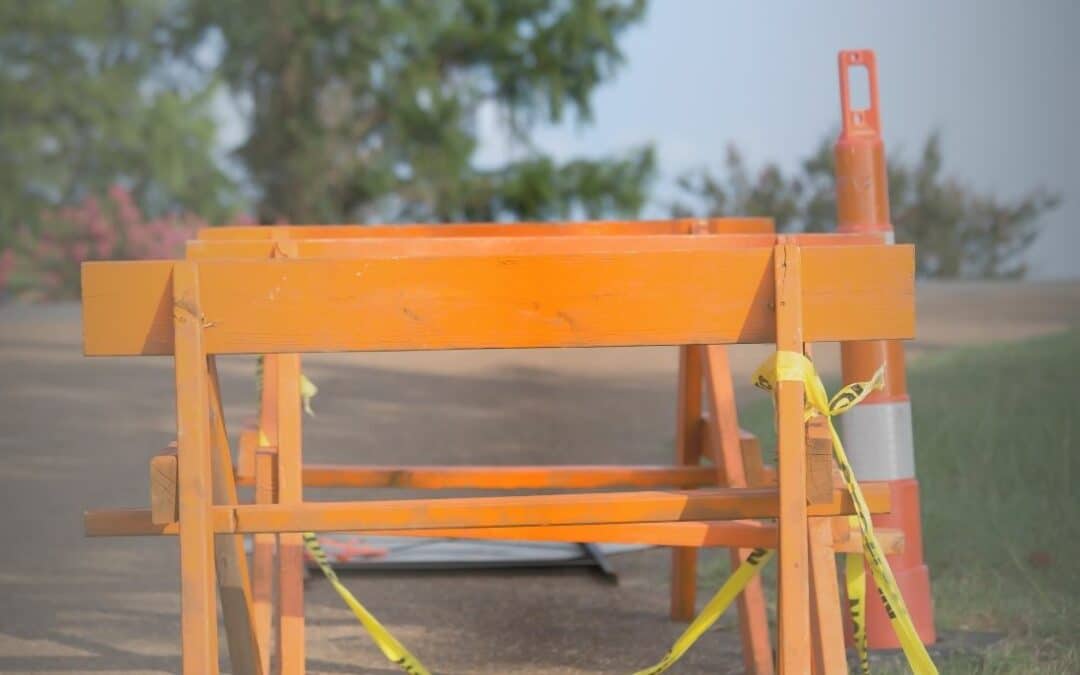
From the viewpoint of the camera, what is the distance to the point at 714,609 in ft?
11.7

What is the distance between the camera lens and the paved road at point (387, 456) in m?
4.77

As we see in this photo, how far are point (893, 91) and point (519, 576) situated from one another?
528 inches

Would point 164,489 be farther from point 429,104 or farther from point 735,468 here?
point 429,104

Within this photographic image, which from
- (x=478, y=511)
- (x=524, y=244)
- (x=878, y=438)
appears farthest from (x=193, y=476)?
(x=878, y=438)

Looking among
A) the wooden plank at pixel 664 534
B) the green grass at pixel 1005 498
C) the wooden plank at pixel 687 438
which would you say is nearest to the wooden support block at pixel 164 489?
the wooden plank at pixel 664 534

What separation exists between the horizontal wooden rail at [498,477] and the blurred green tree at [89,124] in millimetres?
18061

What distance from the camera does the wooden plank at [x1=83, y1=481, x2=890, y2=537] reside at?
311 cm

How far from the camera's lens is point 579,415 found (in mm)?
9672

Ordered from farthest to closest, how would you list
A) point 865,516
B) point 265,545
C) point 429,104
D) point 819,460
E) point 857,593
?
1. point 429,104
2. point 265,545
3. point 857,593
4. point 865,516
5. point 819,460

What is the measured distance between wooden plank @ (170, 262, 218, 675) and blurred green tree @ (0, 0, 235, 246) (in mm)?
19641

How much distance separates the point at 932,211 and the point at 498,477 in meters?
14.2

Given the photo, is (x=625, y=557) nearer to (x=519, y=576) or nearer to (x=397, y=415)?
(x=519, y=576)

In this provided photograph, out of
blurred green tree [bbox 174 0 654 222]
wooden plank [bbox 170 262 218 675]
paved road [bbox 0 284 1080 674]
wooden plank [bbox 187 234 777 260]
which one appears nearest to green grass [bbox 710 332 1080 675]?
paved road [bbox 0 284 1080 674]

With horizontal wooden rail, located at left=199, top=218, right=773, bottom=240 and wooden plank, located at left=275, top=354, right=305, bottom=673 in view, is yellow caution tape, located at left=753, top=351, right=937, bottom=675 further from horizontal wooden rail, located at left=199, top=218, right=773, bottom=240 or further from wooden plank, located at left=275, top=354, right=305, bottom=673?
horizontal wooden rail, located at left=199, top=218, right=773, bottom=240
